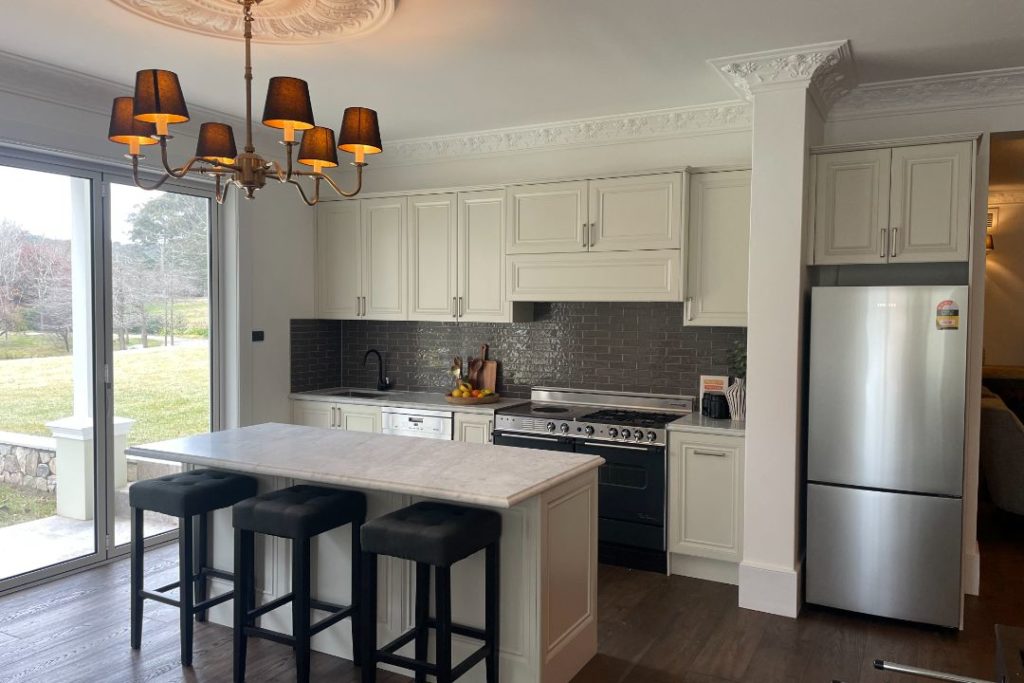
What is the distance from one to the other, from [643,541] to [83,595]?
3059 millimetres

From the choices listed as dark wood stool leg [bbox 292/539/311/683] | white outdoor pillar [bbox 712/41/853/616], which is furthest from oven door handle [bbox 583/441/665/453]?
dark wood stool leg [bbox 292/539/311/683]

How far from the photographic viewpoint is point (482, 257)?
17.1 feet

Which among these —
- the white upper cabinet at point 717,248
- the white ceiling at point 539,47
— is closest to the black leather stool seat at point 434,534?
the white ceiling at point 539,47

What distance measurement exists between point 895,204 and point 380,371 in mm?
3769

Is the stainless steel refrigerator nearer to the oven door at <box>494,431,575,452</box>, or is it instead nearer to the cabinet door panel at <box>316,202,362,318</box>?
the oven door at <box>494,431,575,452</box>

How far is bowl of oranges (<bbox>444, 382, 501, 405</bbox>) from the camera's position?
5.22 meters

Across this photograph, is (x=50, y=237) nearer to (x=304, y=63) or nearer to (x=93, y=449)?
(x=93, y=449)

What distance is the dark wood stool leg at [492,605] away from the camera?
9.36ft

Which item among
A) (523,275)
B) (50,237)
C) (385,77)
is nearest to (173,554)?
(50,237)

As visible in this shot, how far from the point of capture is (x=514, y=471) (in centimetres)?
291

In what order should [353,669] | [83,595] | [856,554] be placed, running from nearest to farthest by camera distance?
[353,669] < [856,554] < [83,595]

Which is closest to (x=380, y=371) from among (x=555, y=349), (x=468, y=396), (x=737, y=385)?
(x=468, y=396)

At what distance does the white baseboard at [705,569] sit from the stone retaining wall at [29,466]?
3545 mm

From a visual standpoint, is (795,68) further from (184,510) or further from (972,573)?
(184,510)
